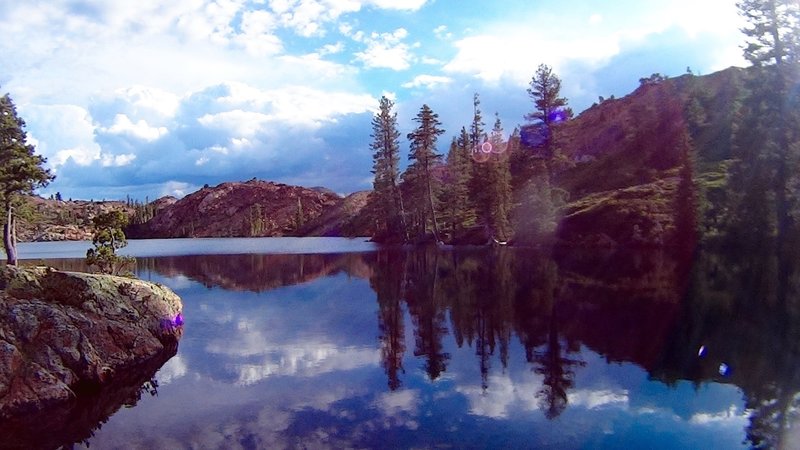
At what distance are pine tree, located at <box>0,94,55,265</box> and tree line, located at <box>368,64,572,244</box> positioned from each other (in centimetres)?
6537

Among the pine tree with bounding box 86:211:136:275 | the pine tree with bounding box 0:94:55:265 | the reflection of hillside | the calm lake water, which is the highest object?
the pine tree with bounding box 0:94:55:265

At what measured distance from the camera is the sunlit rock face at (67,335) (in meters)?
18.9

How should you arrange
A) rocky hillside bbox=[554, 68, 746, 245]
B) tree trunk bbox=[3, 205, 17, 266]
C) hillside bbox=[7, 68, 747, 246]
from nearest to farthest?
Result: tree trunk bbox=[3, 205, 17, 266] → hillside bbox=[7, 68, 747, 246] → rocky hillside bbox=[554, 68, 746, 245]

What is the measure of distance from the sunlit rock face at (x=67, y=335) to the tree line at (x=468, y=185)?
6998 cm

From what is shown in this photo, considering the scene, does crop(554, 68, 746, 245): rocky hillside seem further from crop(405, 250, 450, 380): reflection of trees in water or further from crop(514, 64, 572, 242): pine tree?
crop(405, 250, 450, 380): reflection of trees in water

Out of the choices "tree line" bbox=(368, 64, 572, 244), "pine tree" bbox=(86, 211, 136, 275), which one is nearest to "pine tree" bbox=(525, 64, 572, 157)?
"tree line" bbox=(368, 64, 572, 244)

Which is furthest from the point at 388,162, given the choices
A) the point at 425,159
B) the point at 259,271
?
the point at 259,271

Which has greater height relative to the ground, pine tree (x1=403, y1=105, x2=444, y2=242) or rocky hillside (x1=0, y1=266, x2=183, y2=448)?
pine tree (x1=403, y1=105, x2=444, y2=242)

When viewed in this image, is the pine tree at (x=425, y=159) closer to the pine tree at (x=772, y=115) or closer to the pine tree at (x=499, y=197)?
the pine tree at (x=499, y=197)

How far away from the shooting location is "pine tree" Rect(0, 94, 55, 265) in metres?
36.2

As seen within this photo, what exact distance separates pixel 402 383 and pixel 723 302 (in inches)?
916

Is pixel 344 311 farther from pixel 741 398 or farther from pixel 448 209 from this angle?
pixel 448 209

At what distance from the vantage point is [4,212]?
123ft

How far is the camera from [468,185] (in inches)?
3848
